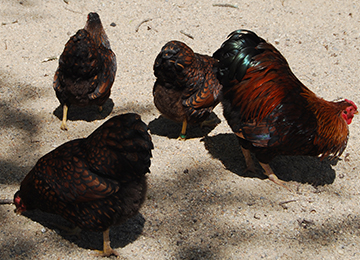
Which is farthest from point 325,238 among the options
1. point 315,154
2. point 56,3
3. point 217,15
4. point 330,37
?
point 56,3

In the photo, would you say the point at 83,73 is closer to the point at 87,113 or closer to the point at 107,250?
the point at 87,113

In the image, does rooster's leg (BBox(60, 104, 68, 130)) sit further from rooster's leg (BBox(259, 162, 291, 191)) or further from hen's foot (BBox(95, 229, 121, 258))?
rooster's leg (BBox(259, 162, 291, 191))

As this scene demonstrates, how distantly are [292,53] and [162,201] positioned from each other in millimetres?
4561

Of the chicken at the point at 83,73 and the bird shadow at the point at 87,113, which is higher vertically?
the chicken at the point at 83,73

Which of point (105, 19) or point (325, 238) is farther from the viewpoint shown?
point (105, 19)

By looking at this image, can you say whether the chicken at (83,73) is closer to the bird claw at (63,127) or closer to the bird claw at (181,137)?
the bird claw at (63,127)

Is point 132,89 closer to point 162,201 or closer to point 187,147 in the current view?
point 187,147

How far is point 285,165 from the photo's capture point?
5.11 m

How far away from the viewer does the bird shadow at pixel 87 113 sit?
5.70 m

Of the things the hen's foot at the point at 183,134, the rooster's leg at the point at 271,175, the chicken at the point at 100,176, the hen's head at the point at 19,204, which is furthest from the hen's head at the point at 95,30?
the rooster's leg at the point at 271,175

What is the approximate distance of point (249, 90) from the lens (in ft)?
14.7

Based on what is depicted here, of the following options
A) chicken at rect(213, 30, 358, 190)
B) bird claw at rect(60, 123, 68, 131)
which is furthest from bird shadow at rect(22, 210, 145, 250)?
chicken at rect(213, 30, 358, 190)

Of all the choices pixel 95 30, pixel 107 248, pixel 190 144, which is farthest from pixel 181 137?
pixel 95 30

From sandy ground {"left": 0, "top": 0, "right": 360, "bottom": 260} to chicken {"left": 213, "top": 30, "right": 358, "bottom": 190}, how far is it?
659 millimetres
